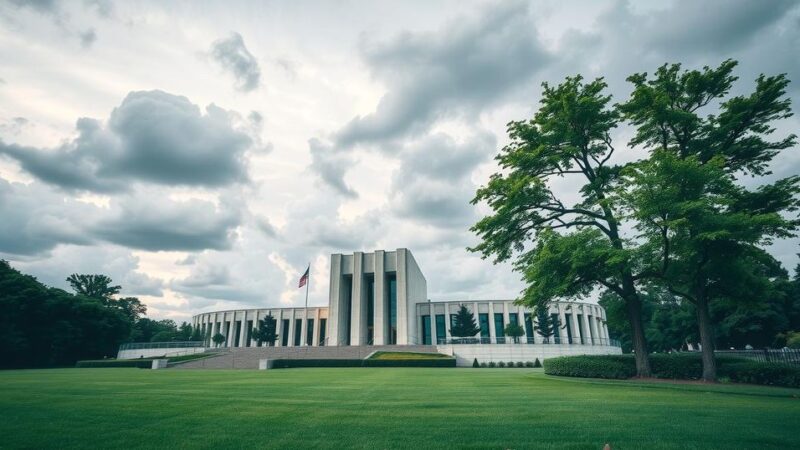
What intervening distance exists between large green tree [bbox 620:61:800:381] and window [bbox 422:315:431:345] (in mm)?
45707

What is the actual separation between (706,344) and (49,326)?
5901 cm

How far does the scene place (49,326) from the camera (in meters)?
43.4

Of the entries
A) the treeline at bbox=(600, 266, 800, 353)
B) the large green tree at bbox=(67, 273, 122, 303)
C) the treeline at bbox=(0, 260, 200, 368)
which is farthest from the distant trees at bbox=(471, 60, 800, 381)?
the large green tree at bbox=(67, 273, 122, 303)

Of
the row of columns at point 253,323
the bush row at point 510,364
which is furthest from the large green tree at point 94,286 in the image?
the bush row at point 510,364

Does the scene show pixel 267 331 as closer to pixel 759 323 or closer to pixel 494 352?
pixel 494 352

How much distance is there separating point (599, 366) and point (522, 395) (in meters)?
8.99

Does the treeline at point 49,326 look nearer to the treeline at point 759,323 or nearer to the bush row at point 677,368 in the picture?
the bush row at point 677,368

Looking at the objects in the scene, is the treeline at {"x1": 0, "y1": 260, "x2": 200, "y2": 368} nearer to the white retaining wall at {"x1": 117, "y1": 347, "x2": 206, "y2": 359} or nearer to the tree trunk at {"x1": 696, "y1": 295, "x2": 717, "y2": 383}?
the white retaining wall at {"x1": 117, "y1": 347, "x2": 206, "y2": 359}

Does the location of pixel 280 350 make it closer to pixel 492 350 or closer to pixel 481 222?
pixel 492 350

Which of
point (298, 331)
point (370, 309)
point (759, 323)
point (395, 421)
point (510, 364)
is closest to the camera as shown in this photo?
point (395, 421)

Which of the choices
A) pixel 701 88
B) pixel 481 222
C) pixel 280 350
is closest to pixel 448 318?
pixel 280 350

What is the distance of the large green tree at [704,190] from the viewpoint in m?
14.9

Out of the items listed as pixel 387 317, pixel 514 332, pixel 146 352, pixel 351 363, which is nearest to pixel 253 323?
pixel 146 352

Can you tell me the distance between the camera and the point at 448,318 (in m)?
60.8
